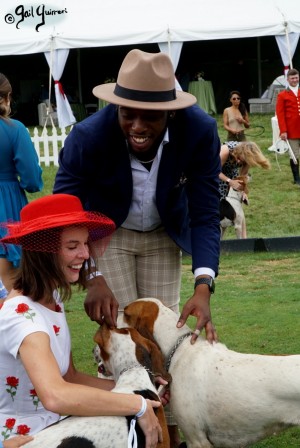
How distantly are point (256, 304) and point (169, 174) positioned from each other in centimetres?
403

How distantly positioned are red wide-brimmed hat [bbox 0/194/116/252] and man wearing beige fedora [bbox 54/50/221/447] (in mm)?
691

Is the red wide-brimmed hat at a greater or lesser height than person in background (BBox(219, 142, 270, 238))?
greater

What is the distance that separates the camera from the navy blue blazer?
15.3ft

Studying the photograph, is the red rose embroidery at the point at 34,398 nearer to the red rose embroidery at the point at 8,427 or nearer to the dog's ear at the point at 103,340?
the red rose embroidery at the point at 8,427

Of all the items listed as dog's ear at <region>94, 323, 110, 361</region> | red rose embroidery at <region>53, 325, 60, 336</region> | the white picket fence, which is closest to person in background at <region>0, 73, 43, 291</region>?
dog's ear at <region>94, 323, 110, 361</region>

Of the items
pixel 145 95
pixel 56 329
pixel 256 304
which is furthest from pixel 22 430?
pixel 256 304

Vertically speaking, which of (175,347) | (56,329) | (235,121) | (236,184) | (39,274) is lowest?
(235,121)

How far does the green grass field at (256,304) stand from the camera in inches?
277

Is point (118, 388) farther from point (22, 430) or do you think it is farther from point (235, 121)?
point (235, 121)

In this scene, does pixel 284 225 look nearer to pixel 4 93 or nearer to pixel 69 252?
pixel 4 93

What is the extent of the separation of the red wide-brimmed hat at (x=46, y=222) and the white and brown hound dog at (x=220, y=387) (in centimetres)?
105

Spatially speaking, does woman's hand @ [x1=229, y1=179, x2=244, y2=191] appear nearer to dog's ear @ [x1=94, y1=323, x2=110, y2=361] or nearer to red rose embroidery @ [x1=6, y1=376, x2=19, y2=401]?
dog's ear @ [x1=94, y1=323, x2=110, y2=361]

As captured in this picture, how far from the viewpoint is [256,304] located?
852cm

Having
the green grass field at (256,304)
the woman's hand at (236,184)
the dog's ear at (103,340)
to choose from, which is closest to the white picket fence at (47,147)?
the green grass field at (256,304)
